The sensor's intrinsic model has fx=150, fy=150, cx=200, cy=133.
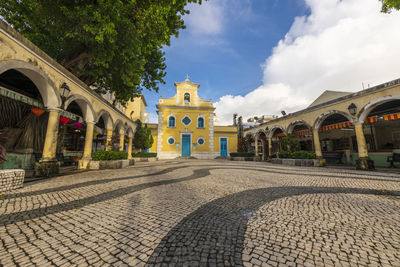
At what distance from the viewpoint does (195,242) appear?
1.71m

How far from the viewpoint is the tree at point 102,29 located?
18.8 ft

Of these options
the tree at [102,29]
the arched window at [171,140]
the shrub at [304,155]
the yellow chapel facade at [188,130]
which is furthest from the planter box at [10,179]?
the arched window at [171,140]

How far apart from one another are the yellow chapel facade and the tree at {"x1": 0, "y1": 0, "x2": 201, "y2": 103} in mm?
12203

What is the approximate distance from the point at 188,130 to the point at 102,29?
16.8 meters

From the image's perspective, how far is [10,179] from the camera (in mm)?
3621

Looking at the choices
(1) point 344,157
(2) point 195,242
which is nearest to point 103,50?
(2) point 195,242

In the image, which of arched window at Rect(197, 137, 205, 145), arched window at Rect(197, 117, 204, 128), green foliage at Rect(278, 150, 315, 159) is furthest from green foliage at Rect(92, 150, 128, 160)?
arched window at Rect(197, 117, 204, 128)

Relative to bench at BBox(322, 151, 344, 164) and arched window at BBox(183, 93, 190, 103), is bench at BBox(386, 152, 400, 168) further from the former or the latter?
arched window at BBox(183, 93, 190, 103)

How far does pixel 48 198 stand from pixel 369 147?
22695 mm

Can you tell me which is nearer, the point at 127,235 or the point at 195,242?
the point at 195,242

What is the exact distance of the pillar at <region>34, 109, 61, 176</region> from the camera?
559 centimetres

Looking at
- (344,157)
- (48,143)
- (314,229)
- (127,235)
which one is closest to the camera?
(127,235)

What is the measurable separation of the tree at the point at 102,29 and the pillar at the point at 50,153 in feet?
9.49

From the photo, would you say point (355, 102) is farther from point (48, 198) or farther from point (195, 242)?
point (48, 198)
